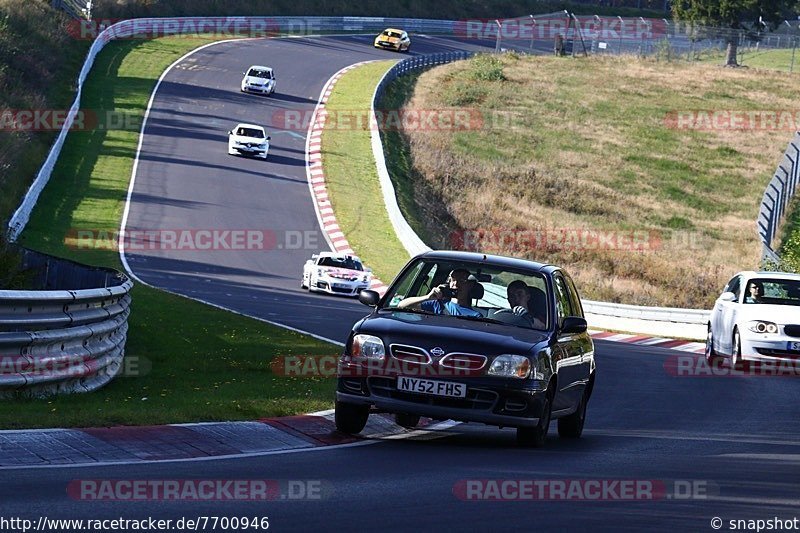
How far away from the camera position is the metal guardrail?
43.1m

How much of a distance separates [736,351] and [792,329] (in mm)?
1188

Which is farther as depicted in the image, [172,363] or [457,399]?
[172,363]

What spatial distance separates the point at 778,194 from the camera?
145 feet

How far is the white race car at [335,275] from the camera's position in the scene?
33094 mm

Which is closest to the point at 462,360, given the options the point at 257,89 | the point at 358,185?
the point at 358,185

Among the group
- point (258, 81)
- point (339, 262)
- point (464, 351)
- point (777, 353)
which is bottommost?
point (339, 262)

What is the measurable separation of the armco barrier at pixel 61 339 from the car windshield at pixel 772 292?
10876 millimetres

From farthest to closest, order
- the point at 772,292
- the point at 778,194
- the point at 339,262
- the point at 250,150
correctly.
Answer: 1. the point at 250,150
2. the point at 778,194
3. the point at 339,262
4. the point at 772,292

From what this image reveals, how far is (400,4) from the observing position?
10012 centimetres

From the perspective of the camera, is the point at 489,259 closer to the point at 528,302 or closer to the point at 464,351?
the point at 528,302

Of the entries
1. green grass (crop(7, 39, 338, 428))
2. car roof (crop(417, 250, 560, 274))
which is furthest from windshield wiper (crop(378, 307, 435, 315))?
green grass (crop(7, 39, 338, 428))

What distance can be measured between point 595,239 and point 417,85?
82.4 ft

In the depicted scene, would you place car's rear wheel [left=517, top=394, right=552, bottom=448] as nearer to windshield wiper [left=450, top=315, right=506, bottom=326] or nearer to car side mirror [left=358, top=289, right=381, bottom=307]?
A: windshield wiper [left=450, top=315, right=506, bottom=326]

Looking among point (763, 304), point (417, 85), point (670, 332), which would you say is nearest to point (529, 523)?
point (763, 304)
